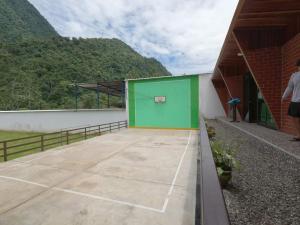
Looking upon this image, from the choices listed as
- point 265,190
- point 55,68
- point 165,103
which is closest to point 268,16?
point 265,190

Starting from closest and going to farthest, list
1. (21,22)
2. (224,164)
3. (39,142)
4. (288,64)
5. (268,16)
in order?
(224,164) < (268,16) < (288,64) < (39,142) < (21,22)

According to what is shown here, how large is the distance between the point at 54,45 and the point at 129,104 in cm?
2335

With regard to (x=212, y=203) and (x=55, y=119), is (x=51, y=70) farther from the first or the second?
(x=212, y=203)

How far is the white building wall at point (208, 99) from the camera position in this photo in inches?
503

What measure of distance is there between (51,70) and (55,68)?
1.98 feet

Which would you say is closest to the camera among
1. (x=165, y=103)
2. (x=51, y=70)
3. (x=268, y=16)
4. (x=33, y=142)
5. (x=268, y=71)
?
(x=268, y=16)

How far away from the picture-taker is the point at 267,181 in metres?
2.01

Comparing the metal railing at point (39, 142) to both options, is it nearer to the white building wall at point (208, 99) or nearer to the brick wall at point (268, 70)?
the white building wall at point (208, 99)

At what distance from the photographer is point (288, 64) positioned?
399 cm

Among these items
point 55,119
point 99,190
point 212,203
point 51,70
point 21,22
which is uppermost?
point 21,22

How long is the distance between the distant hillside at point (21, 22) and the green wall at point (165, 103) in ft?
106

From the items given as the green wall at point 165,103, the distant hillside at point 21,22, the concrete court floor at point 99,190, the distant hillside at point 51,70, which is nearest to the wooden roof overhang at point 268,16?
the concrete court floor at point 99,190

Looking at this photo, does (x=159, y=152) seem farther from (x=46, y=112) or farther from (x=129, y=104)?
(x=46, y=112)

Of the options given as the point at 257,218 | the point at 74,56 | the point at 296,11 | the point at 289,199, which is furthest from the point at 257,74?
the point at 74,56
